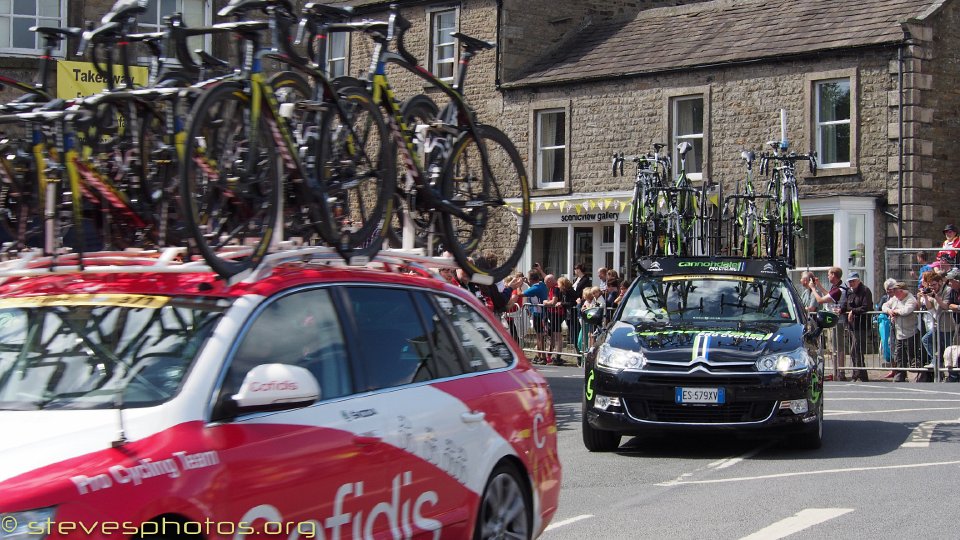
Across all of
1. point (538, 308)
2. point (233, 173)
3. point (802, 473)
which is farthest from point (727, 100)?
point (233, 173)

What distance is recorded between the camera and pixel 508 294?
20.2 m

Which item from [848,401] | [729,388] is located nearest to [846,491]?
[729,388]

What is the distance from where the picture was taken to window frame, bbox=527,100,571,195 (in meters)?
35.8

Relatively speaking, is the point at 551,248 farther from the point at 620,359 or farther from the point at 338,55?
the point at 620,359

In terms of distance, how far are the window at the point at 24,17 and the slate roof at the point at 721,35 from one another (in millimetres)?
15409

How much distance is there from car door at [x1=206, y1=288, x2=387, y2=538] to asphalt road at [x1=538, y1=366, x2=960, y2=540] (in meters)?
3.29

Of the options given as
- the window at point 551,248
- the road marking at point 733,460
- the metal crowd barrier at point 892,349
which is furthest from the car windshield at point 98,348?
the window at point 551,248

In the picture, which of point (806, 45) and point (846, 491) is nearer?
point (846, 491)

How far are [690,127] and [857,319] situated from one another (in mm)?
11721

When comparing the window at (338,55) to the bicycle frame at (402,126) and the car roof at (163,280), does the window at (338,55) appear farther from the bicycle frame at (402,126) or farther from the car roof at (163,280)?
the car roof at (163,280)

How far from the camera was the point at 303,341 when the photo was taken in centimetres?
570

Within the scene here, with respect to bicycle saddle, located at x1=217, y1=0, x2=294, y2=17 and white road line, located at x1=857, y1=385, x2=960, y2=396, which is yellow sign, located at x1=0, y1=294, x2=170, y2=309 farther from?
white road line, located at x1=857, y1=385, x2=960, y2=396

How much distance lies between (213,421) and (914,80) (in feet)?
88.3

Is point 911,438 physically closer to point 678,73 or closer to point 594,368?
point 594,368
